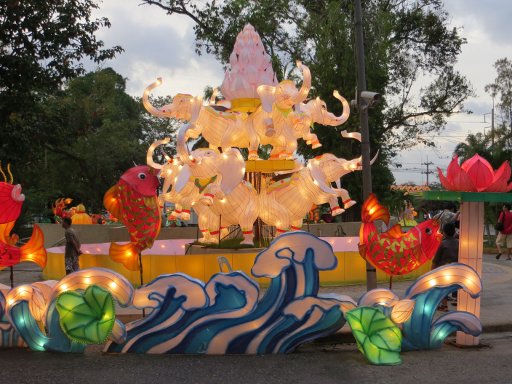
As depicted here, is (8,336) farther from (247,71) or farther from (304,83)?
(247,71)

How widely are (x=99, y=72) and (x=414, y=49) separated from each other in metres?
22.6

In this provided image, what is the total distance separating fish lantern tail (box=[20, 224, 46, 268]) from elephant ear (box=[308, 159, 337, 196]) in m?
6.96

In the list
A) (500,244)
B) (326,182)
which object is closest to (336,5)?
(500,244)

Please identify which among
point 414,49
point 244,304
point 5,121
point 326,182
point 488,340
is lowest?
point 488,340

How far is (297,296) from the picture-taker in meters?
7.68

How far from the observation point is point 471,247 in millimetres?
8422

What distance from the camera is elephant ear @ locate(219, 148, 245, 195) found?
44.3 ft

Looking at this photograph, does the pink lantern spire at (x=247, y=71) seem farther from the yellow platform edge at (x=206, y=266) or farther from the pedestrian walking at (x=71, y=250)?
the pedestrian walking at (x=71, y=250)

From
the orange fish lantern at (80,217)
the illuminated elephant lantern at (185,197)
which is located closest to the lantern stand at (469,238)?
the illuminated elephant lantern at (185,197)

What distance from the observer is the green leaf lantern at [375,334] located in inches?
290

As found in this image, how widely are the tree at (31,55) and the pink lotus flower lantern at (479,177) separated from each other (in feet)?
37.1

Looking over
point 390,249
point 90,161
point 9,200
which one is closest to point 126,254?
point 9,200

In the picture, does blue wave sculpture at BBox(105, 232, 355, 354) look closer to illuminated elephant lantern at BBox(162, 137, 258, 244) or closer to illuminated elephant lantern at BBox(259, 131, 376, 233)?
illuminated elephant lantern at BBox(162, 137, 258, 244)

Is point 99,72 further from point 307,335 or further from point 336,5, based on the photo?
point 307,335
